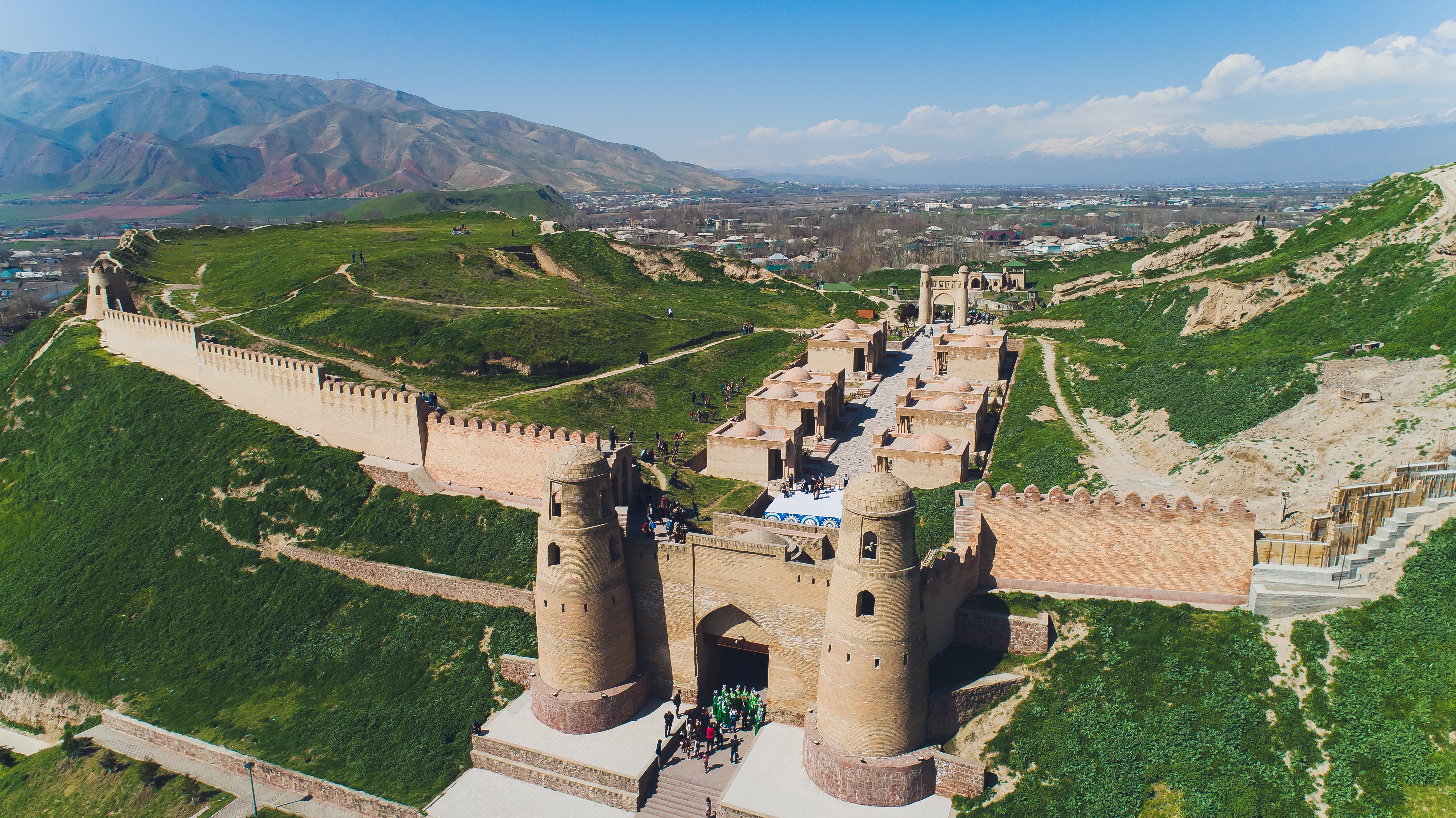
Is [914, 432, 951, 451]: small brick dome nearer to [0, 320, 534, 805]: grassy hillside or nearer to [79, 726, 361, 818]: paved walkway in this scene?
[0, 320, 534, 805]: grassy hillside

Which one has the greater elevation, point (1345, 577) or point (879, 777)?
point (1345, 577)

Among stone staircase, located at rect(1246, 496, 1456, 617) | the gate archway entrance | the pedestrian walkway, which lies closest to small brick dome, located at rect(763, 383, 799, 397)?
the gate archway entrance

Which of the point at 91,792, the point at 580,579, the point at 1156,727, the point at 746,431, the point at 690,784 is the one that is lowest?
the point at 91,792

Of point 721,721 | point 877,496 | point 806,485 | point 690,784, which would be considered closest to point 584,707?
point 690,784

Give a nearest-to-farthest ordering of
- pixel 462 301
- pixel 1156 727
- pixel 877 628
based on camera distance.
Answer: pixel 1156 727, pixel 877 628, pixel 462 301

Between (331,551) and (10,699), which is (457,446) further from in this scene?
(10,699)

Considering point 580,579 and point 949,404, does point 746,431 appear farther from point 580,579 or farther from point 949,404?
point 580,579

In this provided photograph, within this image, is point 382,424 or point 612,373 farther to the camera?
point 612,373
